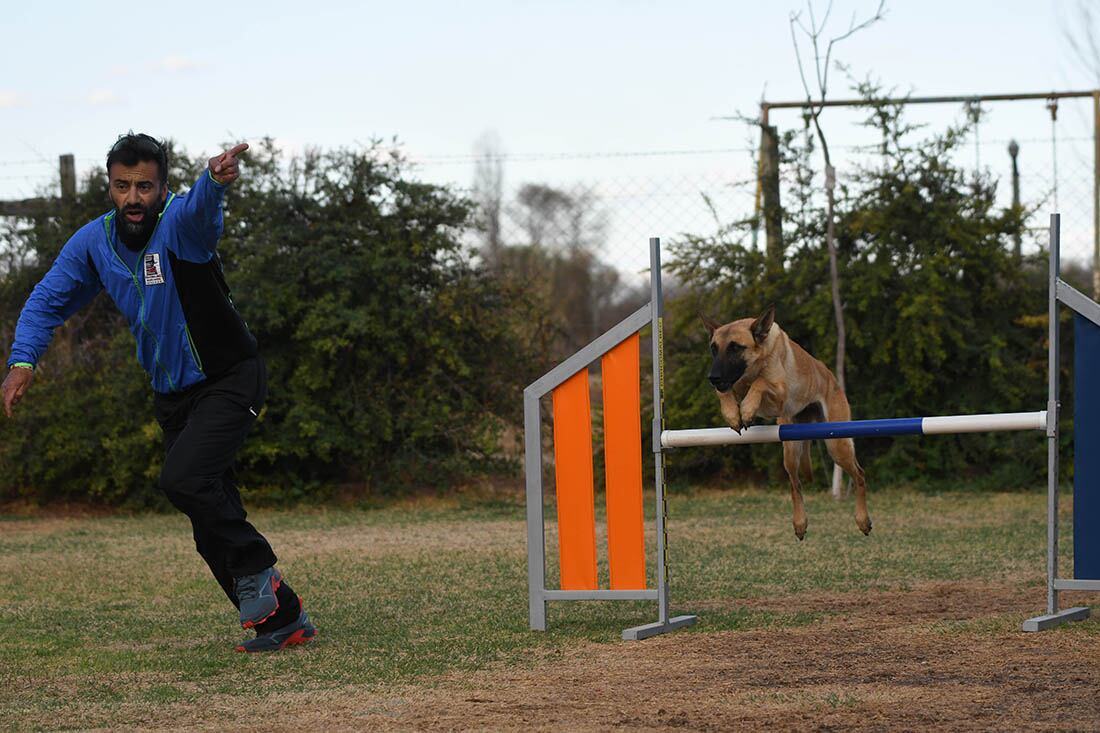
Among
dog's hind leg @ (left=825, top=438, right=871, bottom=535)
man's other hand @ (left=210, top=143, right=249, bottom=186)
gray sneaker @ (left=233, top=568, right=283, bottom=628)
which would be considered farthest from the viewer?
dog's hind leg @ (left=825, top=438, right=871, bottom=535)

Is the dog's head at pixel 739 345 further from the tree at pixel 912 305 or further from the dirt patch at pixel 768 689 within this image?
the tree at pixel 912 305

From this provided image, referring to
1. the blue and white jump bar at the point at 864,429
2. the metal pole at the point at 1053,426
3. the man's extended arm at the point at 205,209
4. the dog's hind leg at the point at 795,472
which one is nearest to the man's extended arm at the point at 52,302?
the man's extended arm at the point at 205,209

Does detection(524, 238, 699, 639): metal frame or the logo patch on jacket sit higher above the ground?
the logo patch on jacket

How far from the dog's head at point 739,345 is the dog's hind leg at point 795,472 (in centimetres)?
87

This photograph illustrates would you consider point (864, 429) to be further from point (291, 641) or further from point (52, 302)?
point (52, 302)

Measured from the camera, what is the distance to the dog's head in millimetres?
6270

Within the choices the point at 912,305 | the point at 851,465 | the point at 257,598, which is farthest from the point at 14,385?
the point at 912,305

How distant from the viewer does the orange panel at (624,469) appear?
245 inches

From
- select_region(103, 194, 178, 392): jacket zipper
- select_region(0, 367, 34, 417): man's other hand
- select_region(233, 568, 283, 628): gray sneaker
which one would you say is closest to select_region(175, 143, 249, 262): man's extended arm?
select_region(103, 194, 178, 392): jacket zipper

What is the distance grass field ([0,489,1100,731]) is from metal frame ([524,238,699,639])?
0.15 meters

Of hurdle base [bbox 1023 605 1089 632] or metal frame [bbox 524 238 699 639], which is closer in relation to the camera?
hurdle base [bbox 1023 605 1089 632]

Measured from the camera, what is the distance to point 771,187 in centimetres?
1474

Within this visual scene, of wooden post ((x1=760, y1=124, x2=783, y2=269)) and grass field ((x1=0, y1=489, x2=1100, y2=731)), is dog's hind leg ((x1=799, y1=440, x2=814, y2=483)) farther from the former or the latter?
wooden post ((x1=760, y1=124, x2=783, y2=269))

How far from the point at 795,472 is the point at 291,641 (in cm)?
301
